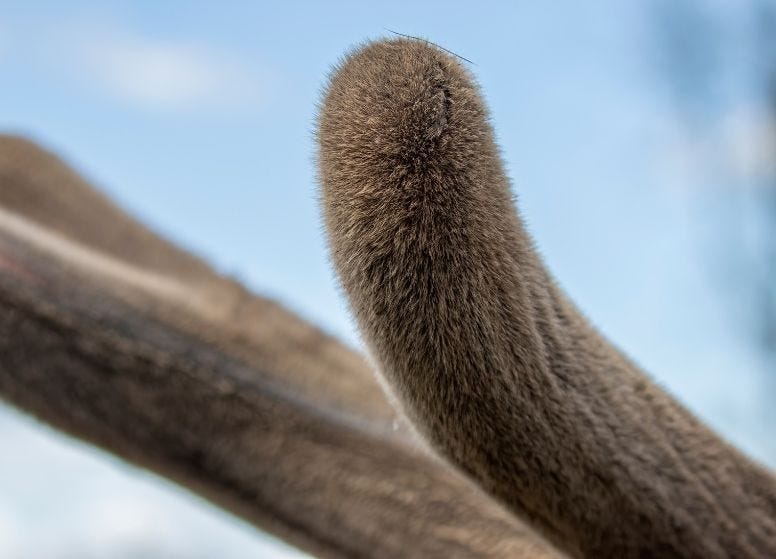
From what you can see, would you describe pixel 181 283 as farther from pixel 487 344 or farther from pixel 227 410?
pixel 487 344

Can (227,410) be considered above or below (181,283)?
below

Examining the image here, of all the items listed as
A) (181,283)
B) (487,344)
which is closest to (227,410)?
(181,283)

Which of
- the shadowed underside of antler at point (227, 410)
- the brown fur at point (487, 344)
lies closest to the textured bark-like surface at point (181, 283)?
the shadowed underside of antler at point (227, 410)

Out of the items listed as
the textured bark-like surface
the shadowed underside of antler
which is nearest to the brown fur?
the shadowed underside of antler

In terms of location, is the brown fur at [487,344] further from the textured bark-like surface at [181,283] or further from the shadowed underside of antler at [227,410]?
the textured bark-like surface at [181,283]

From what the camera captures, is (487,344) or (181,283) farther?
(181,283)

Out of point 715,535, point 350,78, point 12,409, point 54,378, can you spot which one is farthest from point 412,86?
point 12,409
